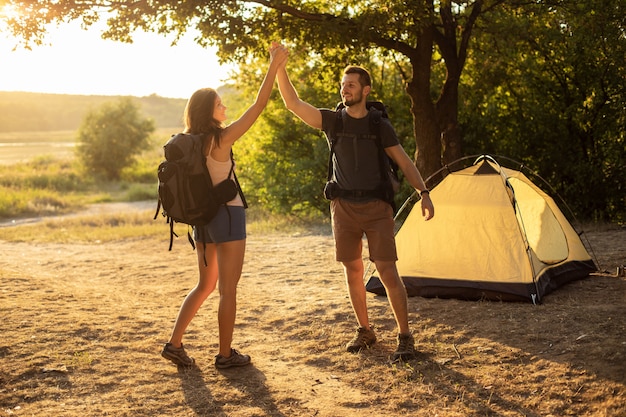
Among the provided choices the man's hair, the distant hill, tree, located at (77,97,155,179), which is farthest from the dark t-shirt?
the distant hill

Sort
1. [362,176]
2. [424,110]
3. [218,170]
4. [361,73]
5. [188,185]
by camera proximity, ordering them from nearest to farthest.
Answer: [188,185] → [218,170] → [361,73] → [362,176] → [424,110]

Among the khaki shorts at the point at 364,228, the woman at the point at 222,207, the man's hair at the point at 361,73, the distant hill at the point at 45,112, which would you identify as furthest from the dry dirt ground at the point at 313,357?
the distant hill at the point at 45,112

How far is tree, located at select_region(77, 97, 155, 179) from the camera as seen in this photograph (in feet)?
140

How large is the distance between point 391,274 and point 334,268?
17.2 feet

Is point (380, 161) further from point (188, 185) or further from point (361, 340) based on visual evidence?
point (361, 340)

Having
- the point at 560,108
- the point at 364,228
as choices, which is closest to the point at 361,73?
the point at 364,228

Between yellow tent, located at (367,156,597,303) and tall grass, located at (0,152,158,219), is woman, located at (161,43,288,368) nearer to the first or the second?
yellow tent, located at (367,156,597,303)

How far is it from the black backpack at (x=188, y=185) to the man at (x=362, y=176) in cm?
84

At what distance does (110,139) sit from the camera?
42.7 m

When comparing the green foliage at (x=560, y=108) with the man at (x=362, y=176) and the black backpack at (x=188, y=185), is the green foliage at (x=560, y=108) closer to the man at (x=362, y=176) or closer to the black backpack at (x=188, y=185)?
the man at (x=362, y=176)

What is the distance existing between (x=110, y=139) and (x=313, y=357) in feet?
126

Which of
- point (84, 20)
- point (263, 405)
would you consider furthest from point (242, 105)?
point (263, 405)

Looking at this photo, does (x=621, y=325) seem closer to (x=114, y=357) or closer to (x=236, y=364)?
(x=236, y=364)

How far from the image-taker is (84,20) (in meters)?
11.0
